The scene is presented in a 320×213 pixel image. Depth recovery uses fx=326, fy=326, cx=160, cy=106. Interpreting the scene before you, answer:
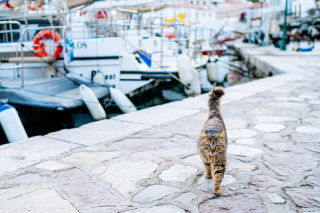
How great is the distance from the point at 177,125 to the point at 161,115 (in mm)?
642

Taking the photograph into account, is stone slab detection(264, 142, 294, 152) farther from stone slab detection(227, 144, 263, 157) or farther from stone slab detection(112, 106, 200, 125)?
stone slab detection(112, 106, 200, 125)

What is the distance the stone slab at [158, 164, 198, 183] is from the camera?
2.57m

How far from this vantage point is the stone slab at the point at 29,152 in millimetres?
2959

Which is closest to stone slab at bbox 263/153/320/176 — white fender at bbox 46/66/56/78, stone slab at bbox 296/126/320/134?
stone slab at bbox 296/126/320/134

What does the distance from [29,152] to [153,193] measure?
5.24 feet

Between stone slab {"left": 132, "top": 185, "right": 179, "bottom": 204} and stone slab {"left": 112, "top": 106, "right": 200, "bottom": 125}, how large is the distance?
6.48 feet

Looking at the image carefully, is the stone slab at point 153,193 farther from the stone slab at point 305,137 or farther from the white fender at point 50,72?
the white fender at point 50,72

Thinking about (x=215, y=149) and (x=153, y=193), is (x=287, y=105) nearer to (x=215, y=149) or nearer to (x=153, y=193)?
(x=215, y=149)

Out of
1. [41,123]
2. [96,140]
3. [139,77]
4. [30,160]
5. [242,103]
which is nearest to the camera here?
[30,160]

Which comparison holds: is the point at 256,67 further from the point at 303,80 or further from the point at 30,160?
the point at 30,160

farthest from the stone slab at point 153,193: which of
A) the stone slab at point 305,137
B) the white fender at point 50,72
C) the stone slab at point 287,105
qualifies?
Result: the white fender at point 50,72

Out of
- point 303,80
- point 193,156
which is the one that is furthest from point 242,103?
point 303,80

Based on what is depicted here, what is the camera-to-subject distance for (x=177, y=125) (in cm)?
423

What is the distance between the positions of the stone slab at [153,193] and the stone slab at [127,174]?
8 cm
